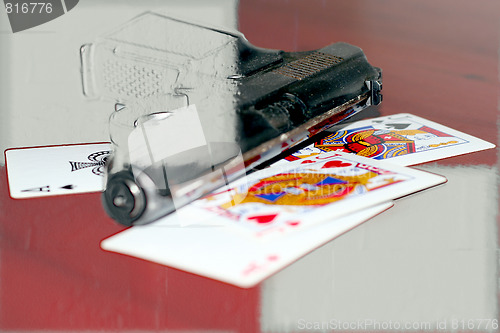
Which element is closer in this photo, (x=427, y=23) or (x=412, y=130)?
(x=412, y=130)

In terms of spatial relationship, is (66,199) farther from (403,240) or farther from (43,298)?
(403,240)

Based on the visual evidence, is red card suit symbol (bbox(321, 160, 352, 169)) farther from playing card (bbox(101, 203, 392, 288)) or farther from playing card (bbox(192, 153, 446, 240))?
playing card (bbox(101, 203, 392, 288))

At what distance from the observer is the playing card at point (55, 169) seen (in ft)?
2.93

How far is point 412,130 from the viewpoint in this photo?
3.63ft

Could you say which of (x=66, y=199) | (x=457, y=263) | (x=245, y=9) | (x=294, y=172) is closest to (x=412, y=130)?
(x=294, y=172)

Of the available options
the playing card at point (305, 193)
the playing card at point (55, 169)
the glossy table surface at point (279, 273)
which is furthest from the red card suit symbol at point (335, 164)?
the playing card at point (55, 169)

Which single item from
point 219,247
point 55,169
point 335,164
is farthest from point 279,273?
point 55,169

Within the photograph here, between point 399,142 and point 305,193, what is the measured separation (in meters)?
0.27

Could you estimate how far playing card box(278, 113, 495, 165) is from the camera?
100cm

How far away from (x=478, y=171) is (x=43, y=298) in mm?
606

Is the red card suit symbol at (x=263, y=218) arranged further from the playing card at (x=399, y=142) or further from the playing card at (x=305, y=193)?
the playing card at (x=399, y=142)

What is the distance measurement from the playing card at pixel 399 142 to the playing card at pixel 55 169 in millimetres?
264

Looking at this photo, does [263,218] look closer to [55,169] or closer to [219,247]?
[219,247]

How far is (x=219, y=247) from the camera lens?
0.73m
